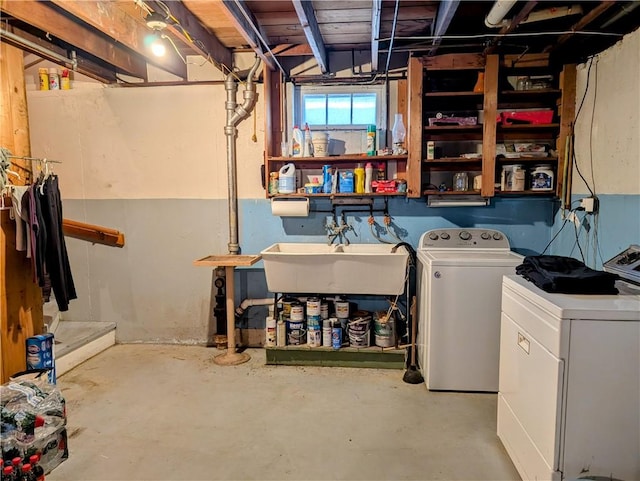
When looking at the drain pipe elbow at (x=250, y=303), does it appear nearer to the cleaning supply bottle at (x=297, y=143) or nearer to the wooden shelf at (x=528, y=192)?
the cleaning supply bottle at (x=297, y=143)

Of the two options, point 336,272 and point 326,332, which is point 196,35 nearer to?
point 336,272

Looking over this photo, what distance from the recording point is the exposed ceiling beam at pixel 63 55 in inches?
102

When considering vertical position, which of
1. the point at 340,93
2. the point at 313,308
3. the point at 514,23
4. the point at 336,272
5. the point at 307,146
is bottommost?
the point at 313,308

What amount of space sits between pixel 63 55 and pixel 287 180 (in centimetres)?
178

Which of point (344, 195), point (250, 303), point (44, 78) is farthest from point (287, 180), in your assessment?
point (44, 78)

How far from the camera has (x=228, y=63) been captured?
11.1ft

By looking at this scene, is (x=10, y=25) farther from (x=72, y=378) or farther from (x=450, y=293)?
(x=450, y=293)

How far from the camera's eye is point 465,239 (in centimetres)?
324

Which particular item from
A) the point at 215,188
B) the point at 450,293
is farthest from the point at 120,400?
the point at 450,293

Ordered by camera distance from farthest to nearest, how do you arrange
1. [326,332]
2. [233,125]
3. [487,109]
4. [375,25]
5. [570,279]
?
[233,125], [326,332], [487,109], [375,25], [570,279]

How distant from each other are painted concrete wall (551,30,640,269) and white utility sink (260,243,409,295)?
3.78 feet

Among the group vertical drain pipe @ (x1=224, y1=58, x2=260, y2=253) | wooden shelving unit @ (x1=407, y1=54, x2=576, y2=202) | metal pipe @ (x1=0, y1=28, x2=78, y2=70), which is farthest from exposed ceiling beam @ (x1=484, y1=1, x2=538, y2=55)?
metal pipe @ (x1=0, y1=28, x2=78, y2=70)

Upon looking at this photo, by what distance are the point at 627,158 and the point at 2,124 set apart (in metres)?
3.56

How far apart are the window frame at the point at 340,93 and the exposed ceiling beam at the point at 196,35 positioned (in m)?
0.61
